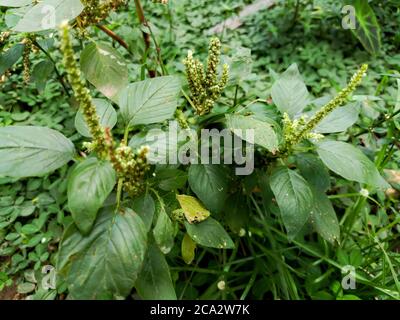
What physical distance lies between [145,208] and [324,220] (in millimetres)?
467

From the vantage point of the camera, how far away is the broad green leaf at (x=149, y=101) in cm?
73

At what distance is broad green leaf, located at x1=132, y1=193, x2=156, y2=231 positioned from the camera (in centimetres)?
69

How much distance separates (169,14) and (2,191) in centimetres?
128

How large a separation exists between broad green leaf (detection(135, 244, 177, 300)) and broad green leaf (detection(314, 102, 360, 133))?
518 mm

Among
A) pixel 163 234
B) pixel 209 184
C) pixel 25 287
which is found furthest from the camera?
pixel 25 287

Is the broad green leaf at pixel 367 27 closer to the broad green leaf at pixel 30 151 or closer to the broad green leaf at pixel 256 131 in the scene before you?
the broad green leaf at pixel 256 131

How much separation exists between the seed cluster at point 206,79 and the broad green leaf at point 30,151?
334 mm

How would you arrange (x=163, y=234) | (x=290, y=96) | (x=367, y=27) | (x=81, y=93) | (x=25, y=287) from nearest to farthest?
1. (x=81, y=93)
2. (x=163, y=234)
3. (x=290, y=96)
4. (x=25, y=287)
5. (x=367, y=27)

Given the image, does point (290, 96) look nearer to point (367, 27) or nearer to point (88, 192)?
point (88, 192)

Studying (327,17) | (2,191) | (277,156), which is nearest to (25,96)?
(2,191)

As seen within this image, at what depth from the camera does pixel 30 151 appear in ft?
2.06

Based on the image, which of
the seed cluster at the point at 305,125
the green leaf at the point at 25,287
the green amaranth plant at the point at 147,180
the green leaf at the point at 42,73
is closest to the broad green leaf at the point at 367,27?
the green amaranth plant at the point at 147,180

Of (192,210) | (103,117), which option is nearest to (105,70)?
(103,117)

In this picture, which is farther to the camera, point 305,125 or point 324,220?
point 324,220
